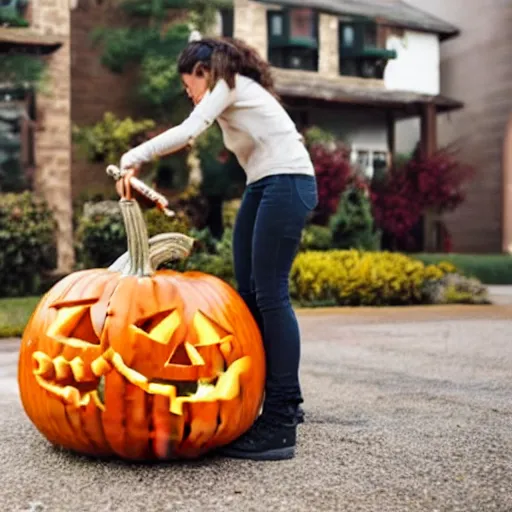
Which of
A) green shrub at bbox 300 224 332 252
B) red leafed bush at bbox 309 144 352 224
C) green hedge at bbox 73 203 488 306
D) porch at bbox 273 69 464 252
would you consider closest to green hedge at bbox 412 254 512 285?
red leafed bush at bbox 309 144 352 224

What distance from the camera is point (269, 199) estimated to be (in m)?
2.98

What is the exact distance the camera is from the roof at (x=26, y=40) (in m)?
12.2

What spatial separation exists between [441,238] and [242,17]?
224 inches

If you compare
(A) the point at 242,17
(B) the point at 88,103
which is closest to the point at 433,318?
(B) the point at 88,103

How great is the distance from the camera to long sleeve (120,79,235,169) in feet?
9.23

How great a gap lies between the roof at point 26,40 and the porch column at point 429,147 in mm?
7064

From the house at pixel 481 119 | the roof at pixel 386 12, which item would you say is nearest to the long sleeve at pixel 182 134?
the roof at pixel 386 12

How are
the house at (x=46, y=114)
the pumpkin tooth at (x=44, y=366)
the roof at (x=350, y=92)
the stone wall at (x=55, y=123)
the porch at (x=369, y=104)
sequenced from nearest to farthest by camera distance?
1. the pumpkin tooth at (x=44, y=366)
2. the house at (x=46, y=114)
3. the stone wall at (x=55, y=123)
4. the roof at (x=350, y=92)
5. the porch at (x=369, y=104)

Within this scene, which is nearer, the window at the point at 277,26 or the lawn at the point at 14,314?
the lawn at the point at 14,314

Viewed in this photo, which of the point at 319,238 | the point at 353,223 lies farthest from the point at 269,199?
the point at 319,238

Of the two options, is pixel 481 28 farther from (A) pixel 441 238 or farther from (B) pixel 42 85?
(B) pixel 42 85

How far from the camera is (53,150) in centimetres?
1302

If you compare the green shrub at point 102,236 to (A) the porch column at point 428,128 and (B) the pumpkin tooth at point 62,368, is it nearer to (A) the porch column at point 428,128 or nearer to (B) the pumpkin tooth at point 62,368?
(B) the pumpkin tooth at point 62,368

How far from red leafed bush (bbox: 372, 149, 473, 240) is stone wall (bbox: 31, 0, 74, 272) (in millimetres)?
5260
